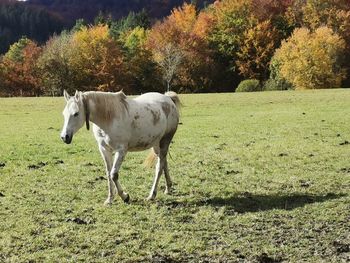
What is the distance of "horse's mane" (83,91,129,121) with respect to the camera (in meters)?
9.70

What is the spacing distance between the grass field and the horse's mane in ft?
5.97

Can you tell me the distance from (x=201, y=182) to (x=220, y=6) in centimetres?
8020

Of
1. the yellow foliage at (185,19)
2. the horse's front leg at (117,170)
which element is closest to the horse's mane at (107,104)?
the horse's front leg at (117,170)

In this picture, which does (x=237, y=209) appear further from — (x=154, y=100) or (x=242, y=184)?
(x=154, y=100)

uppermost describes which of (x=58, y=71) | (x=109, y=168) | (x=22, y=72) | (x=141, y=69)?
(x=109, y=168)

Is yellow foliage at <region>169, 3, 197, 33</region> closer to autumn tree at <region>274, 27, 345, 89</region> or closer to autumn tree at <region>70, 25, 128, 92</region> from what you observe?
autumn tree at <region>70, 25, 128, 92</region>

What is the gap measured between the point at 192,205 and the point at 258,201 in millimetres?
1388

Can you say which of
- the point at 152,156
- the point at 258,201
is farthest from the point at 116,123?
the point at 258,201

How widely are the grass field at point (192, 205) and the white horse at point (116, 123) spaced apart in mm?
805

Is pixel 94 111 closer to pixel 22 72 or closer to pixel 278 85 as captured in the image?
pixel 278 85

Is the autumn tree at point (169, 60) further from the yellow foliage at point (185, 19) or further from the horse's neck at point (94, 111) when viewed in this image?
the horse's neck at point (94, 111)

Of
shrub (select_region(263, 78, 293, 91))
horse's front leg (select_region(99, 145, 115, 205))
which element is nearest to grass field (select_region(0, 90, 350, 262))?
horse's front leg (select_region(99, 145, 115, 205))

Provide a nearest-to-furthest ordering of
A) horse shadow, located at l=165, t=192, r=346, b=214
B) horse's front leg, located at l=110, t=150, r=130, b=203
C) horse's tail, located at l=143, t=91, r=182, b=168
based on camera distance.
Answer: horse shadow, located at l=165, t=192, r=346, b=214 → horse's front leg, located at l=110, t=150, r=130, b=203 → horse's tail, located at l=143, t=91, r=182, b=168

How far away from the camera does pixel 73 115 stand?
9312 millimetres
